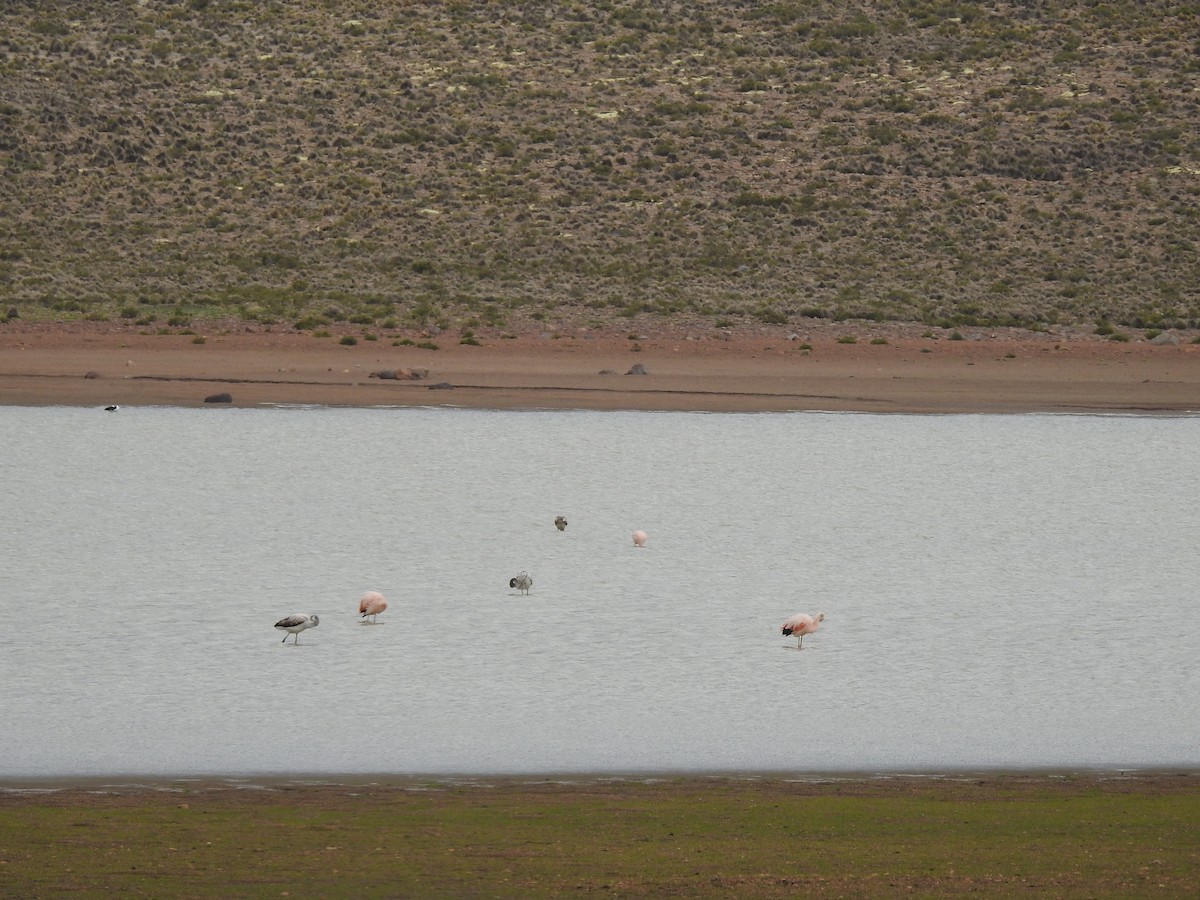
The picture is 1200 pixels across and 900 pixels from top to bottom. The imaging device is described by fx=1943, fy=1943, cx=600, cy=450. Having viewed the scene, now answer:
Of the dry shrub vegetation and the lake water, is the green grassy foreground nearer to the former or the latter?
the lake water

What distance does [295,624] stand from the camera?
1280cm

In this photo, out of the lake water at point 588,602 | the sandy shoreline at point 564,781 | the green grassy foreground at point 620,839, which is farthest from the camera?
the lake water at point 588,602

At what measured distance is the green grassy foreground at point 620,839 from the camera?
7285 millimetres

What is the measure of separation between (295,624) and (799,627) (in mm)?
3345

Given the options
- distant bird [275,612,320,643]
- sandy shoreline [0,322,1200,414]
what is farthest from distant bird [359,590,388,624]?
sandy shoreline [0,322,1200,414]

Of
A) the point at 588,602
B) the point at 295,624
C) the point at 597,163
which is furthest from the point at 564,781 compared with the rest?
the point at 597,163

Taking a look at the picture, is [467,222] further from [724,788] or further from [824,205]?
[724,788]

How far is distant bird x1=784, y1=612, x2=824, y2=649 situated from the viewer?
42.5 feet

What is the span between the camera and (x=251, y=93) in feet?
192

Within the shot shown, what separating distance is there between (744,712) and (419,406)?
18977mm

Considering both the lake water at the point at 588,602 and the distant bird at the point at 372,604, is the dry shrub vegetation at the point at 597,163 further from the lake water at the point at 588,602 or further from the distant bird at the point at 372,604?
the distant bird at the point at 372,604

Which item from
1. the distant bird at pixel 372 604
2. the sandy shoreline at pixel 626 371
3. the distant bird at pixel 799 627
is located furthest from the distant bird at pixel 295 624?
the sandy shoreline at pixel 626 371

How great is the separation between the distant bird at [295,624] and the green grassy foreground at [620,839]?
12.3ft

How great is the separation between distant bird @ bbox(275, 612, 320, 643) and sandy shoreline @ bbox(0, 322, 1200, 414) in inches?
662
